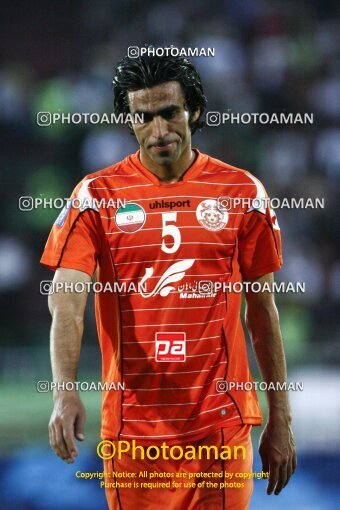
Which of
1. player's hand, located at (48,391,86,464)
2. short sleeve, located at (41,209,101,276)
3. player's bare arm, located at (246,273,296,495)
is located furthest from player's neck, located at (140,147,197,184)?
player's hand, located at (48,391,86,464)

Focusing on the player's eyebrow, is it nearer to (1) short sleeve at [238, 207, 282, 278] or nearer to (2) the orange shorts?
(1) short sleeve at [238, 207, 282, 278]

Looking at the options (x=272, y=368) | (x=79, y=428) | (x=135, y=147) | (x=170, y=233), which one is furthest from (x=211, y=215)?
(x=135, y=147)

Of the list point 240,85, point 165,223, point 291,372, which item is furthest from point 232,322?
point 240,85

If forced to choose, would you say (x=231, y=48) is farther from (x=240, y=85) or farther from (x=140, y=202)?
(x=140, y=202)

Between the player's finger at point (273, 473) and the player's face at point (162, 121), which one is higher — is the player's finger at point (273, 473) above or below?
below

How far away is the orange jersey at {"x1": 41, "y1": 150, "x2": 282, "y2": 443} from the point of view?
2598 mm

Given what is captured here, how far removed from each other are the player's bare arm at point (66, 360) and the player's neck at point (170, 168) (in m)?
0.38

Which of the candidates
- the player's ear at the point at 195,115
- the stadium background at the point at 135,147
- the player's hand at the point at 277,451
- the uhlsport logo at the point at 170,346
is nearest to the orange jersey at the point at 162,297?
the uhlsport logo at the point at 170,346

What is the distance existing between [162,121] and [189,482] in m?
0.99

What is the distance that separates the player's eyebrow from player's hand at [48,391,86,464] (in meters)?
0.78

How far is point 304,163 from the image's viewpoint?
5199 mm

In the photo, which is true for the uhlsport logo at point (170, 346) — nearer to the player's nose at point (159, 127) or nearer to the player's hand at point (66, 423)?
the player's hand at point (66, 423)

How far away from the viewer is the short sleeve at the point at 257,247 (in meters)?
2.70

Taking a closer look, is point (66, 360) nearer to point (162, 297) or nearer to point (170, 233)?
point (162, 297)
